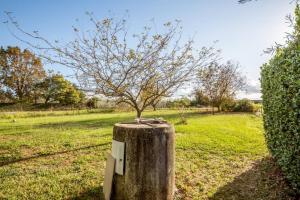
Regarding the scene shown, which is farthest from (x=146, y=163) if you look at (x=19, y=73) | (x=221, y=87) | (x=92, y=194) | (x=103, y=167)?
(x=19, y=73)

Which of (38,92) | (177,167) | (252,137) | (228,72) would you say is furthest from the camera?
(38,92)

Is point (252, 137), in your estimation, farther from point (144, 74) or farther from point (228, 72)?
point (228, 72)

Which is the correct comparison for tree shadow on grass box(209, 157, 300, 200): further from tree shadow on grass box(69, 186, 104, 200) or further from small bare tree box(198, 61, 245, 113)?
small bare tree box(198, 61, 245, 113)

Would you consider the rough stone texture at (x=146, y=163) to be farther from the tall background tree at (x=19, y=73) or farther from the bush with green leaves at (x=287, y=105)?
the tall background tree at (x=19, y=73)

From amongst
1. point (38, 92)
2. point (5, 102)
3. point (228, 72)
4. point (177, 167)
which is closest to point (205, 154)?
point (177, 167)

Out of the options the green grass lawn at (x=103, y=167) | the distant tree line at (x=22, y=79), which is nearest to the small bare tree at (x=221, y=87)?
the green grass lawn at (x=103, y=167)

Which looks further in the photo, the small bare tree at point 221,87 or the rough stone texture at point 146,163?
the small bare tree at point 221,87

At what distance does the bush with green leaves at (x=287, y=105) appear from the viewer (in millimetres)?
4098

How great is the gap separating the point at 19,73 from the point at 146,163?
1796 inches

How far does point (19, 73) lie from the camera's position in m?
43.5

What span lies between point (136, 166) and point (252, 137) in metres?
8.14

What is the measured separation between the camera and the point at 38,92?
4425 centimetres

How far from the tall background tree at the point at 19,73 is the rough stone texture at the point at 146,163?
142ft

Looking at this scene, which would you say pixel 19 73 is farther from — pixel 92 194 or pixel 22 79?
pixel 92 194
